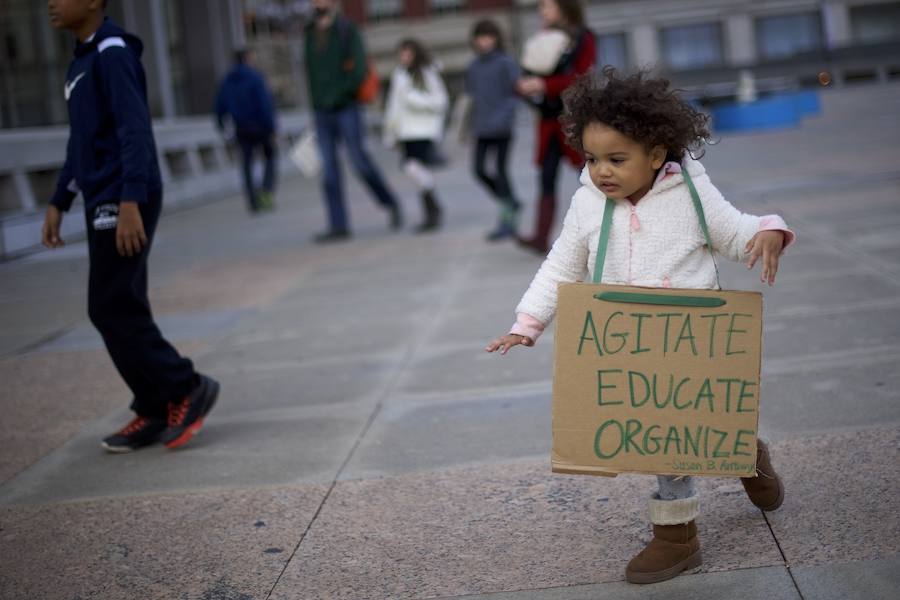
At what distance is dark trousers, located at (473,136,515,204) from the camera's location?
9695mm

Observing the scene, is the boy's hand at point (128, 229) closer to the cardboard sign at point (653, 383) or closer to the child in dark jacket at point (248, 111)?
the cardboard sign at point (653, 383)

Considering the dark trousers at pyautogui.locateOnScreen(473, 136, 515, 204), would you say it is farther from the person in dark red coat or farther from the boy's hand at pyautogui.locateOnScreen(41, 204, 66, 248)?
the boy's hand at pyautogui.locateOnScreen(41, 204, 66, 248)

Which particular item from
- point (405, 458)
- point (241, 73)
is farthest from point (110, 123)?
point (241, 73)

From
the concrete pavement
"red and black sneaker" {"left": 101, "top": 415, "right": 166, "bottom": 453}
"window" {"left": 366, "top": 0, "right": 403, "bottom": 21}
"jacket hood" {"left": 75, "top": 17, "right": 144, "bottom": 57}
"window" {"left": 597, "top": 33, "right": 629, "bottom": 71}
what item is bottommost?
the concrete pavement

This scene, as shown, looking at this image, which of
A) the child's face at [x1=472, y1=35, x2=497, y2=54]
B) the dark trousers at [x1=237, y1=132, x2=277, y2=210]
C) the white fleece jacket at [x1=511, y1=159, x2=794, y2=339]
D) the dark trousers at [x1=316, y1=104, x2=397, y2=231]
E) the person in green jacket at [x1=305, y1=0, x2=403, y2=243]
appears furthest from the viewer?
the dark trousers at [x1=237, y1=132, x2=277, y2=210]

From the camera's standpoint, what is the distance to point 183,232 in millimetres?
13055

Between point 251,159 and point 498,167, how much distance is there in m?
5.82

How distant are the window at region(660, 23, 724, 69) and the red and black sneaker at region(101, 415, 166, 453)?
39671 mm

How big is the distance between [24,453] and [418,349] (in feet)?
6.90

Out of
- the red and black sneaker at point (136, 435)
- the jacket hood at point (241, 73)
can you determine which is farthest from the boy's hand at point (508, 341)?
the jacket hood at point (241, 73)

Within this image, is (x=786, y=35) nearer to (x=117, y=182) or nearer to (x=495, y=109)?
(x=495, y=109)

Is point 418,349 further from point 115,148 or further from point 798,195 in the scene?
point 798,195

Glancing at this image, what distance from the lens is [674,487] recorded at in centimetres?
322

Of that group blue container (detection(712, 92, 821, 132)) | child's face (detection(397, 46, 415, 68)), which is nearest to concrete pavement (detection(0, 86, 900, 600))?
child's face (detection(397, 46, 415, 68))
